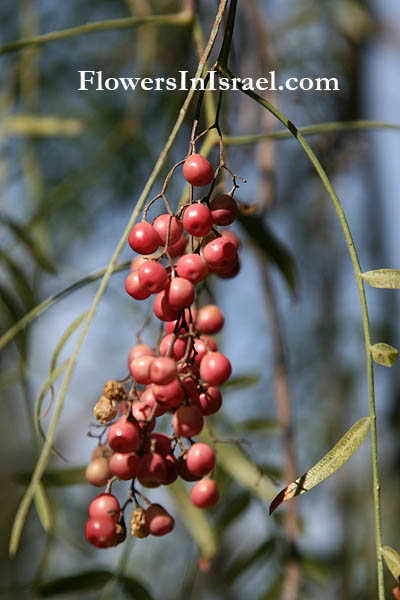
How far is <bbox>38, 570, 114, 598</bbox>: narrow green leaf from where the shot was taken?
648 millimetres

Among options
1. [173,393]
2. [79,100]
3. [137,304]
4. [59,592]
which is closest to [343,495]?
[137,304]

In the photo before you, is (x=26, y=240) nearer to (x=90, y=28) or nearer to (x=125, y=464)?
(x=90, y=28)

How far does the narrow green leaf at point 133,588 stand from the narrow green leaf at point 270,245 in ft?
1.03

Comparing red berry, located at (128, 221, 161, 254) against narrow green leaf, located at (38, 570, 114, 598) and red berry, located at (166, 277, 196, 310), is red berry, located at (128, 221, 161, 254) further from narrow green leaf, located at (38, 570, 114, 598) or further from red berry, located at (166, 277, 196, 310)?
narrow green leaf, located at (38, 570, 114, 598)

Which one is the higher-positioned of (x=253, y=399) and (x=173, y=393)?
(x=173, y=393)

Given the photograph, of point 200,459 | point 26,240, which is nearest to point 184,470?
point 200,459

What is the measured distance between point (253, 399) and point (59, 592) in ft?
2.71

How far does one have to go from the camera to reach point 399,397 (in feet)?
4.16

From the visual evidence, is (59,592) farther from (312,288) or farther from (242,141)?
(312,288)

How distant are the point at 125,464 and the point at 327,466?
0.11 metres

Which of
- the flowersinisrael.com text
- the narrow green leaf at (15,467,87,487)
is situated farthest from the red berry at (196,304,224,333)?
the flowersinisrael.com text

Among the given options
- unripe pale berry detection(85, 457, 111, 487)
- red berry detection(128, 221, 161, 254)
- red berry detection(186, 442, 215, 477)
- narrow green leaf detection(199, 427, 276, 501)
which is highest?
red berry detection(128, 221, 161, 254)

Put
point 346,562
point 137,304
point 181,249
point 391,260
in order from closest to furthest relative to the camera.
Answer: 1. point 181,249
2. point 137,304
3. point 346,562
4. point 391,260

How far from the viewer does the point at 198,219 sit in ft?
1.23
